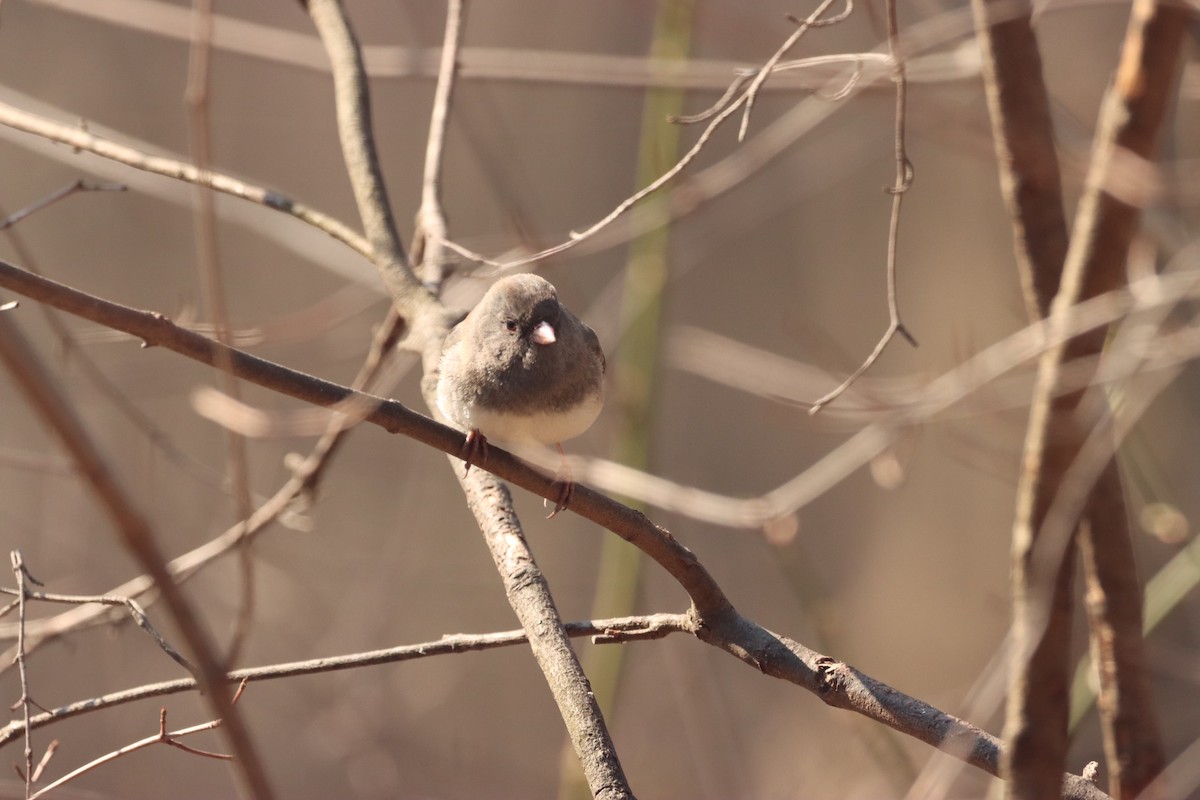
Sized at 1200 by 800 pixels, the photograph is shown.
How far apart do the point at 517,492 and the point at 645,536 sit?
130 inches

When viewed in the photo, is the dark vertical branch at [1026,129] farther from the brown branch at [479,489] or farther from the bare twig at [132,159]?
the bare twig at [132,159]

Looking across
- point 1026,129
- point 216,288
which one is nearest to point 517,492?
point 1026,129

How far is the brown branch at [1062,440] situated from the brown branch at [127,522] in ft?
2.57

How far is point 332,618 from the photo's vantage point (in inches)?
207

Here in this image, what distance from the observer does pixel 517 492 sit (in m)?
5.00

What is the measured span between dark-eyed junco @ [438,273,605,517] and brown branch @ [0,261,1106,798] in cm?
42

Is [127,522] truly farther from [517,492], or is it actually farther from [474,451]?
[517,492]

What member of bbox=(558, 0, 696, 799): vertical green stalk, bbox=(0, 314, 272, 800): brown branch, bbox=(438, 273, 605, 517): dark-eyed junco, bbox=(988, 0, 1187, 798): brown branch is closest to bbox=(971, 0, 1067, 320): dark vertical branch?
bbox=(988, 0, 1187, 798): brown branch

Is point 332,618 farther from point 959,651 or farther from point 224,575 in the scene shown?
point 959,651

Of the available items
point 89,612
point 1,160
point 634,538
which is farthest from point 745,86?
point 1,160

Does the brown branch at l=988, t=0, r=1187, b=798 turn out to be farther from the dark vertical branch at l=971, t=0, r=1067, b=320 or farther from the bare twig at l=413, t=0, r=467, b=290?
the bare twig at l=413, t=0, r=467, b=290

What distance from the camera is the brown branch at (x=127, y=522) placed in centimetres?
63

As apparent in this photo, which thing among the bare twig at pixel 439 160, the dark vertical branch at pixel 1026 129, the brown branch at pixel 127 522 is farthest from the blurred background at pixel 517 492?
the brown branch at pixel 127 522

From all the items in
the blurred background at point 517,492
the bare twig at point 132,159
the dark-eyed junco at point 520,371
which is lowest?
the dark-eyed junco at point 520,371
